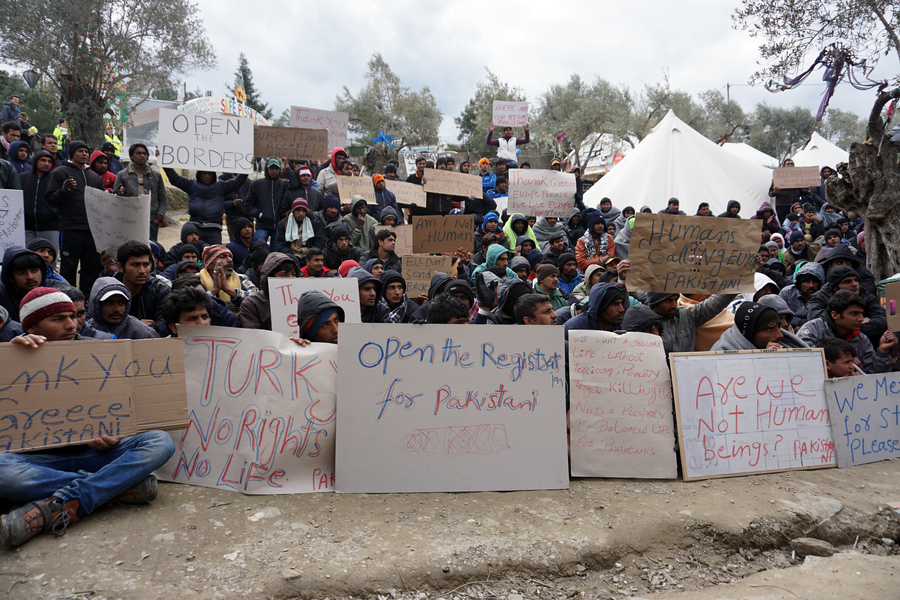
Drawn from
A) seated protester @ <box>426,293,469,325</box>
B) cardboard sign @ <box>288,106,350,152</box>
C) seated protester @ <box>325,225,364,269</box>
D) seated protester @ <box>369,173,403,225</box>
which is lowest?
seated protester @ <box>426,293,469,325</box>

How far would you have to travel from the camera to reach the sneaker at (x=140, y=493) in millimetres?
Result: 3229

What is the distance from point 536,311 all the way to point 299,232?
526cm

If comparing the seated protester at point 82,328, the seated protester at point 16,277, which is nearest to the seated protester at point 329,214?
the seated protester at point 16,277

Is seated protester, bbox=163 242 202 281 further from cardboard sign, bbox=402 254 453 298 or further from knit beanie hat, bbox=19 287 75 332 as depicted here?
knit beanie hat, bbox=19 287 75 332

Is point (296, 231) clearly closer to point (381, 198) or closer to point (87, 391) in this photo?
point (381, 198)

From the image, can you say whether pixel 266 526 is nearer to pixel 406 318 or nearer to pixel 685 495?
pixel 685 495

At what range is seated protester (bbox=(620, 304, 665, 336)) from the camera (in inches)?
175

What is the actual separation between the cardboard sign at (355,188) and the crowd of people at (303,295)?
6.0 inches

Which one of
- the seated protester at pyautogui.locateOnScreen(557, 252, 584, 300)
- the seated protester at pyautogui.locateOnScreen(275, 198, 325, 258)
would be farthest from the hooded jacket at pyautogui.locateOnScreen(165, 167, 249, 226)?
the seated protester at pyautogui.locateOnScreen(557, 252, 584, 300)

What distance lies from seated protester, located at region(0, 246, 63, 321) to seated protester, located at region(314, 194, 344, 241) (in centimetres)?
463

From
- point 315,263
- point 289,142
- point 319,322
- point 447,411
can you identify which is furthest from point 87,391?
point 289,142

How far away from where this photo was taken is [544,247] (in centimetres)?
1067

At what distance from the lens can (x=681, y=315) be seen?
5.04m

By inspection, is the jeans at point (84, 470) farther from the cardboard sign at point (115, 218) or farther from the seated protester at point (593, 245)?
the seated protester at point (593, 245)
